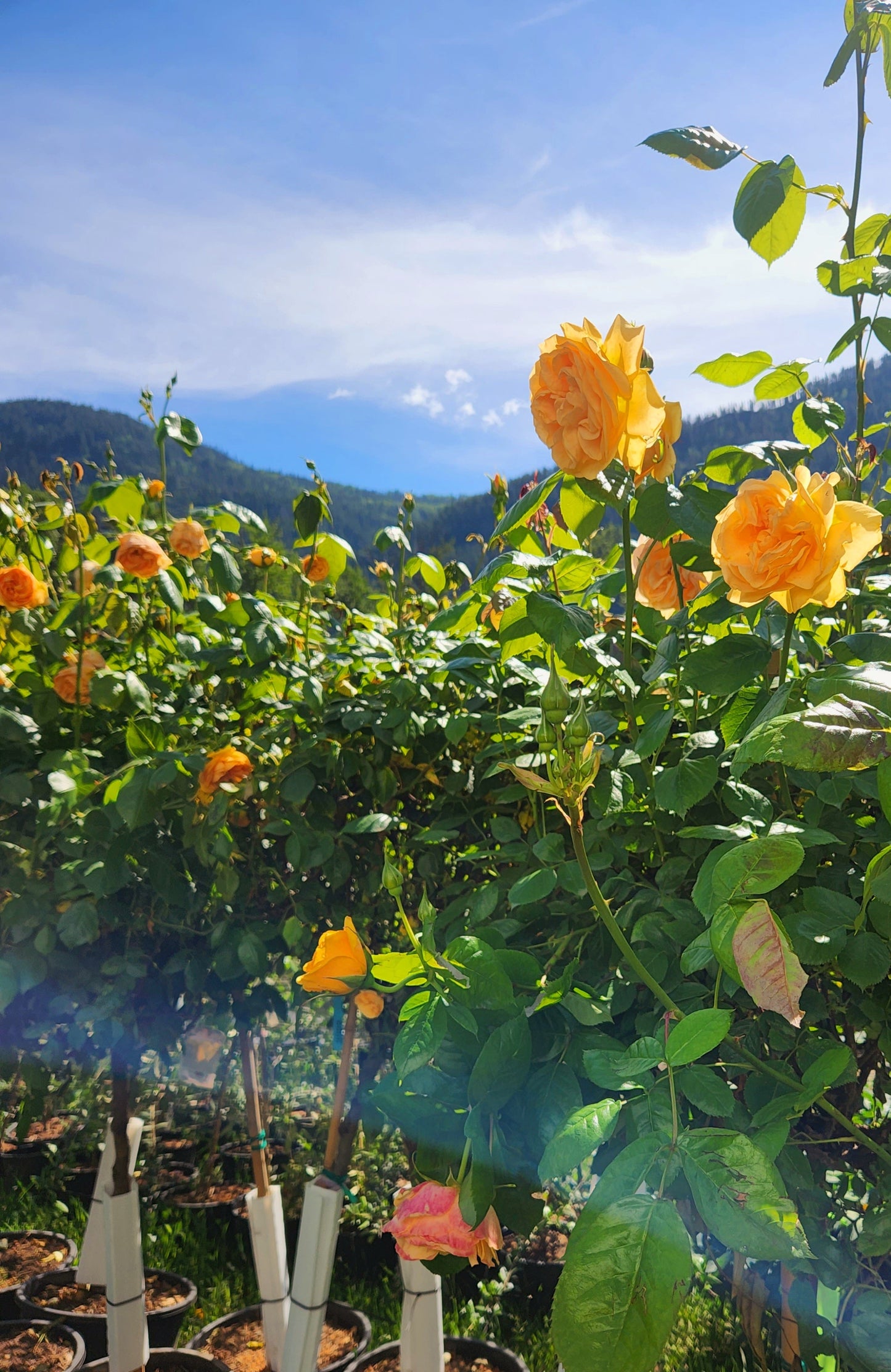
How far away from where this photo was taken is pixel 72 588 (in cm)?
193

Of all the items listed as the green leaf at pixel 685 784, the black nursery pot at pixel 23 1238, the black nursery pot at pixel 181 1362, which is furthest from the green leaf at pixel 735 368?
the black nursery pot at pixel 23 1238

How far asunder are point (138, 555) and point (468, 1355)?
1.62 meters

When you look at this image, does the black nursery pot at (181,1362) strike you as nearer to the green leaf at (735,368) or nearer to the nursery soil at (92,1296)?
the nursery soil at (92,1296)

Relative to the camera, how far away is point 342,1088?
1.47 metres

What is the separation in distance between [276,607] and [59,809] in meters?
0.53

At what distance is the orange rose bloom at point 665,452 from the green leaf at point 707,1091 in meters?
0.49

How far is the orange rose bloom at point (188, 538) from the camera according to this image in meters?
1.63

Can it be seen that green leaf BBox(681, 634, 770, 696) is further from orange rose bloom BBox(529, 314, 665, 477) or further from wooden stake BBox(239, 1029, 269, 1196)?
wooden stake BBox(239, 1029, 269, 1196)

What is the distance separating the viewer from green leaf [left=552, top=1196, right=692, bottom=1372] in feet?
1.52

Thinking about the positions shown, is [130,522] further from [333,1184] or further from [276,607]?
[333,1184]

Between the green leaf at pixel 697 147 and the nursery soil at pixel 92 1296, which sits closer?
the green leaf at pixel 697 147

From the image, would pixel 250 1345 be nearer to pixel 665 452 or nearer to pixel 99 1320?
pixel 99 1320

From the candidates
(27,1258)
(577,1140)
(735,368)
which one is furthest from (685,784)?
(27,1258)

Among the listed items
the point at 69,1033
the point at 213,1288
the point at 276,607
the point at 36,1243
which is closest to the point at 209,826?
the point at 276,607
